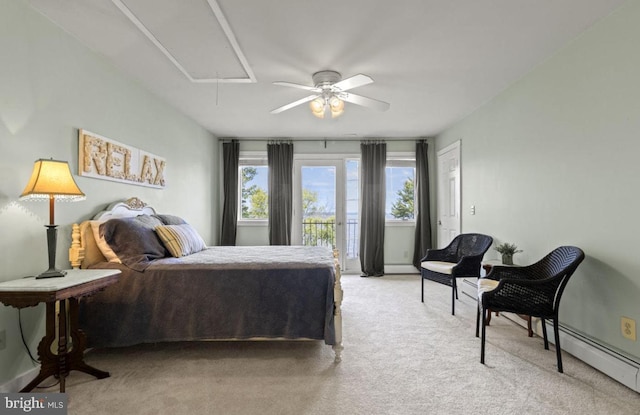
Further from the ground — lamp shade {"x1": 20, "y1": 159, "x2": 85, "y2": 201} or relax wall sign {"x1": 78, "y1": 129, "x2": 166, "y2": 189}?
relax wall sign {"x1": 78, "y1": 129, "x2": 166, "y2": 189}

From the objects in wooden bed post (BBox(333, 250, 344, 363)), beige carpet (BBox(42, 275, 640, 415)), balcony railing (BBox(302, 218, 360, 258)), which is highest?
balcony railing (BBox(302, 218, 360, 258))

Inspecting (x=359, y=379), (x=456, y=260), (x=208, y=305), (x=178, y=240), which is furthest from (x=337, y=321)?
(x=456, y=260)

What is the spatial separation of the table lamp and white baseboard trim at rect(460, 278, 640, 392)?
3615mm

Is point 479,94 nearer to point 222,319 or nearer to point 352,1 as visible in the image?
point 352,1

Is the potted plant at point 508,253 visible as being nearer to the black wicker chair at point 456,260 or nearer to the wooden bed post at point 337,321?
the black wicker chair at point 456,260

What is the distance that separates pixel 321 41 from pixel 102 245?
7.76 feet

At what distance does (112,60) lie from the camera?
2.82m

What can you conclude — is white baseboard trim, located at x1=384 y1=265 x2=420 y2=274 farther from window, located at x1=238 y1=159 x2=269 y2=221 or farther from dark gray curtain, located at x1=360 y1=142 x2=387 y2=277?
window, located at x1=238 y1=159 x2=269 y2=221

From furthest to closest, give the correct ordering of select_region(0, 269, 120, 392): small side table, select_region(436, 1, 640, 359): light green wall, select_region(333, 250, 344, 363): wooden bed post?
select_region(333, 250, 344, 363): wooden bed post < select_region(436, 1, 640, 359): light green wall < select_region(0, 269, 120, 392): small side table

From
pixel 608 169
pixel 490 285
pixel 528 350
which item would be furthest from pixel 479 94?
pixel 528 350

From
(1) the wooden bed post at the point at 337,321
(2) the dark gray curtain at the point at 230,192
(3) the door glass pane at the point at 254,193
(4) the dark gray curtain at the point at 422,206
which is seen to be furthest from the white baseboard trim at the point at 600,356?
(2) the dark gray curtain at the point at 230,192

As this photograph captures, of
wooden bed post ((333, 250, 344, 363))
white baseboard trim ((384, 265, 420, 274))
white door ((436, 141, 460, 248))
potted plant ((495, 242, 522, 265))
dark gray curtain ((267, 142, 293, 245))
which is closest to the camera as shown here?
wooden bed post ((333, 250, 344, 363))

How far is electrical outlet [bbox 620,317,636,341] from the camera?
81.0 inches

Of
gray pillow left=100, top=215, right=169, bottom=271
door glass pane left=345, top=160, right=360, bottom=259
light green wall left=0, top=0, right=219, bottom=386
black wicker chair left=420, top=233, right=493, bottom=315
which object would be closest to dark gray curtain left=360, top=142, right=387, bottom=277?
door glass pane left=345, top=160, right=360, bottom=259
